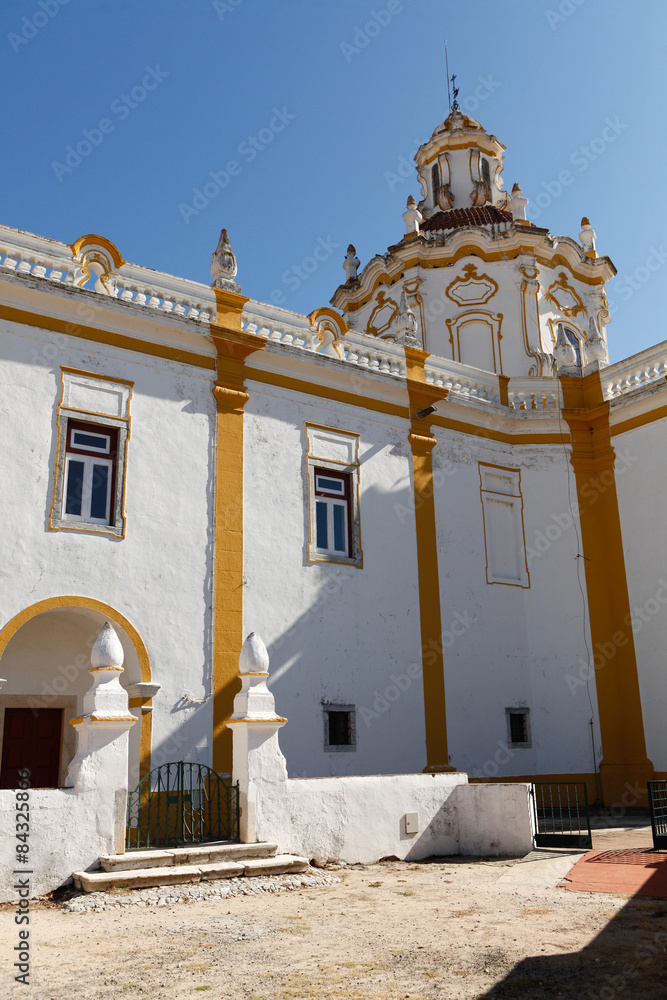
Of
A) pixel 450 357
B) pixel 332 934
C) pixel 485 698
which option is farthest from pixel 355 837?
pixel 450 357

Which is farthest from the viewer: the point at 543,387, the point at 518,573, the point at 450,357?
the point at 450,357

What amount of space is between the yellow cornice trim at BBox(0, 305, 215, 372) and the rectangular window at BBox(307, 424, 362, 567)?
7.69 feet

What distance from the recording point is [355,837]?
1037 cm

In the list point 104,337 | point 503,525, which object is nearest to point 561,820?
point 503,525

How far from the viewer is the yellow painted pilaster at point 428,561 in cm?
1448

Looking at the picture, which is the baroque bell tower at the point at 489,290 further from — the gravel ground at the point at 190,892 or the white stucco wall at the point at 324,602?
the gravel ground at the point at 190,892

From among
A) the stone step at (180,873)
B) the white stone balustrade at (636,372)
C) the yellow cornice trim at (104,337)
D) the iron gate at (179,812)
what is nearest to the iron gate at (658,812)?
the stone step at (180,873)

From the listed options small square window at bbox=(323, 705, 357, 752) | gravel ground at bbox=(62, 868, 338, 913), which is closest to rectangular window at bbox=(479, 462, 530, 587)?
small square window at bbox=(323, 705, 357, 752)

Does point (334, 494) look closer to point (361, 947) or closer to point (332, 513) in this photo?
point (332, 513)

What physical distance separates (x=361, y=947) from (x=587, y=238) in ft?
66.1

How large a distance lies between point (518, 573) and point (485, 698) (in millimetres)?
2650

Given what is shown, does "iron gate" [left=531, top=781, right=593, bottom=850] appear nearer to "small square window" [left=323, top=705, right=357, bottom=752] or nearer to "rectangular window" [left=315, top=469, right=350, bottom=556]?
"small square window" [left=323, top=705, right=357, bottom=752]

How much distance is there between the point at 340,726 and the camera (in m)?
13.6

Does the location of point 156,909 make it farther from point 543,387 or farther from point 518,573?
point 543,387
